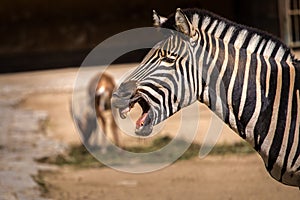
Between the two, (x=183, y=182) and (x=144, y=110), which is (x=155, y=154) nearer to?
(x=183, y=182)

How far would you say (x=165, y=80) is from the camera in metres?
4.55

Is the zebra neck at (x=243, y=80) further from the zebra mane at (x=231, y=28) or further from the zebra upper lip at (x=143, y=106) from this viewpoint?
the zebra upper lip at (x=143, y=106)

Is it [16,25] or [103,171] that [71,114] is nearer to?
[103,171]

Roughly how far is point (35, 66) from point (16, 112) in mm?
2787

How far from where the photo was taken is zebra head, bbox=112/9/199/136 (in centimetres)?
448

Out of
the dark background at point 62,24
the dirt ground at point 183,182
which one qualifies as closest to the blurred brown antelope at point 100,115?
the dirt ground at point 183,182

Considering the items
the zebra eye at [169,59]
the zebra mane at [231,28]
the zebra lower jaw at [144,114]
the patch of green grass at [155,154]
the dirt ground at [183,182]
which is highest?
the zebra mane at [231,28]

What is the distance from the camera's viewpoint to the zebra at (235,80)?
14.9 ft

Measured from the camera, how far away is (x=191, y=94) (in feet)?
15.0

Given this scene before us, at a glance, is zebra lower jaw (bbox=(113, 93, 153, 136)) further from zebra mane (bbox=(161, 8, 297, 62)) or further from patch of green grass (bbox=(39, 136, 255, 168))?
patch of green grass (bbox=(39, 136, 255, 168))

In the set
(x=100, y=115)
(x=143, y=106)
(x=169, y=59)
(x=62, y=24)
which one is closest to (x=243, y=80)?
(x=169, y=59)

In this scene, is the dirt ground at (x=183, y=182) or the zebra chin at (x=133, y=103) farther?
the dirt ground at (x=183, y=182)

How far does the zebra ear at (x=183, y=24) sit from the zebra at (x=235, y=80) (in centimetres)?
4

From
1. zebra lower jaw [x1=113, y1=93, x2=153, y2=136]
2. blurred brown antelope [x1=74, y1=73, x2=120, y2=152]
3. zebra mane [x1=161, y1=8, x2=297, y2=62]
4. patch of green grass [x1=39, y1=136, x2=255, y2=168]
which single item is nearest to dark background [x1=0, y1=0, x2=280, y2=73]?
blurred brown antelope [x1=74, y1=73, x2=120, y2=152]
